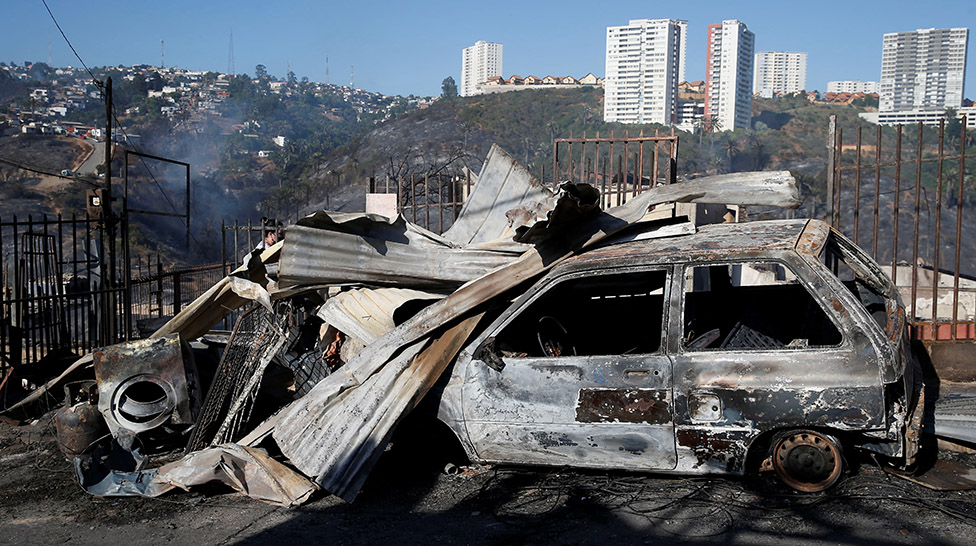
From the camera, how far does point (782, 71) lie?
620ft

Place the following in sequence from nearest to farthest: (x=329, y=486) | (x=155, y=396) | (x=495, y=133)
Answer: (x=329, y=486)
(x=155, y=396)
(x=495, y=133)

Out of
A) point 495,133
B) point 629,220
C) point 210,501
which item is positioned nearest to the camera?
point 210,501

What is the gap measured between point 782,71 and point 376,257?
204636 mm

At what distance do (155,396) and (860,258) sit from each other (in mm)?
5241

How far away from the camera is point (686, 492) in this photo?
4.23 meters

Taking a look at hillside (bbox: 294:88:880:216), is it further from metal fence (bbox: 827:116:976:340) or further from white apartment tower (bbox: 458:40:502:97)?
white apartment tower (bbox: 458:40:502:97)

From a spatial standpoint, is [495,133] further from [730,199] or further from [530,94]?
[730,199]

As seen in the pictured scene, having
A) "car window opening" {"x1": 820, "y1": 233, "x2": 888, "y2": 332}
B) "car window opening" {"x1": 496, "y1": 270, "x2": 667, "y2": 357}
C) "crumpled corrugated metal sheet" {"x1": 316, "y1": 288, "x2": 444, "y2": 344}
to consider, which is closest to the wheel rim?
"car window opening" {"x1": 820, "y1": 233, "x2": 888, "y2": 332}

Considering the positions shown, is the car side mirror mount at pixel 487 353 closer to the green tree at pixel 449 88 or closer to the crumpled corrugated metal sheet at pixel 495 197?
the crumpled corrugated metal sheet at pixel 495 197

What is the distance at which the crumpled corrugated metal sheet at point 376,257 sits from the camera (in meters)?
4.98

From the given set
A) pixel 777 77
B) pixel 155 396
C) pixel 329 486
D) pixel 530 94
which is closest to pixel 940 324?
pixel 329 486

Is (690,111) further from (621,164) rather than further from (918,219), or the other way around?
(918,219)

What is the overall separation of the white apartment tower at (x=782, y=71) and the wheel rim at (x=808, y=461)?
19570cm

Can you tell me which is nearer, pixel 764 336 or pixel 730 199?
pixel 764 336
